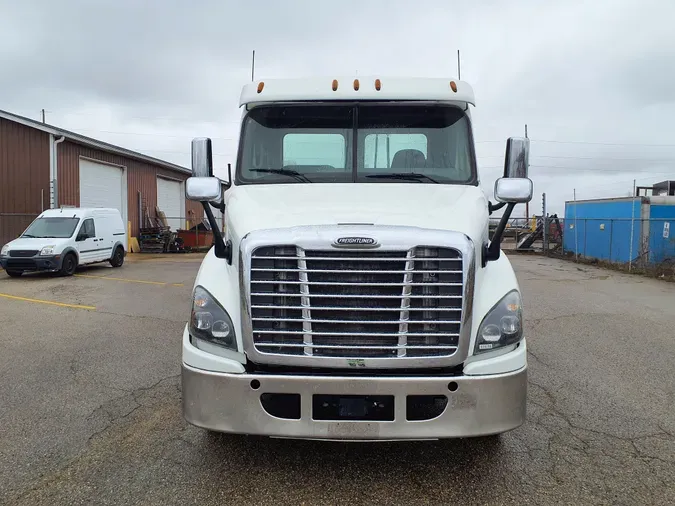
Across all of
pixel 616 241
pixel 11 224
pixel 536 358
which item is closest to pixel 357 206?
pixel 536 358

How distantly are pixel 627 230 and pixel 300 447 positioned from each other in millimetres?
19841

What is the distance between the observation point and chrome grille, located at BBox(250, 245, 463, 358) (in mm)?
3082

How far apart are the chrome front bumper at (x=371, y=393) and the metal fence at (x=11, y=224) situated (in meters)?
20.3

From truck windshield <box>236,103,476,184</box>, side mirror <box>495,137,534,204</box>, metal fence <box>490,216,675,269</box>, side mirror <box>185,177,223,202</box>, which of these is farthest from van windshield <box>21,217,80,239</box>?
metal fence <box>490,216,675,269</box>

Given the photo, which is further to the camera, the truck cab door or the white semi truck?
the truck cab door

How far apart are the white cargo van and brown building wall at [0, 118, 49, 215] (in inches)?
193

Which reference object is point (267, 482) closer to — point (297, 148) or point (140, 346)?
point (297, 148)

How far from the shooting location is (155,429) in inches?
163

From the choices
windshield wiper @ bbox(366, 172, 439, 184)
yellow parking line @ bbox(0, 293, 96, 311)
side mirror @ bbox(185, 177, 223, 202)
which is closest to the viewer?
side mirror @ bbox(185, 177, 223, 202)

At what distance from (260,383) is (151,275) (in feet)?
44.1

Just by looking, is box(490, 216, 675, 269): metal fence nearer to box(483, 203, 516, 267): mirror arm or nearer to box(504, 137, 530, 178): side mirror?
box(504, 137, 530, 178): side mirror

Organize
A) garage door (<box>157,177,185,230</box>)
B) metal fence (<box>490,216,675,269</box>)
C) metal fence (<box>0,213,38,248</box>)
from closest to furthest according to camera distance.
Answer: metal fence (<box>490,216,675,269</box>), metal fence (<box>0,213,38,248</box>), garage door (<box>157,177,185,230</box>)

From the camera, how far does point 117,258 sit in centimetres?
1789

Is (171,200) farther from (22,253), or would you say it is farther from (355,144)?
(355,144)
